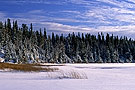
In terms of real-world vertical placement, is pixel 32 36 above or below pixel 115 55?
above

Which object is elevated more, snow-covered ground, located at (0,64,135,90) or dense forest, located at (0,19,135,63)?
snow-covered ground, located at (0,64,135,90)

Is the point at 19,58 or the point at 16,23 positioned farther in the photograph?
the point at 16,23

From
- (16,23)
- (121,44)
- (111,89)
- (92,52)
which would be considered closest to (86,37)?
(92,52)

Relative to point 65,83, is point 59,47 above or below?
below

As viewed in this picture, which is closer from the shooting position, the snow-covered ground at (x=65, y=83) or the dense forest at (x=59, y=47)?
the snow-covered ground at (x=65, y=83)

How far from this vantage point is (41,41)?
10244 centimetres

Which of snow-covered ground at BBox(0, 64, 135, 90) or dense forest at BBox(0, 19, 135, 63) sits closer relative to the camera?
snow-covered ground at BBox(0, 64, 135, 90)

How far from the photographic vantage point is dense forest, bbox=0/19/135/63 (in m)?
78.3

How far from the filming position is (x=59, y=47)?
9856 centimetres

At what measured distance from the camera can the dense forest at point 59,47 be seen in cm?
7832

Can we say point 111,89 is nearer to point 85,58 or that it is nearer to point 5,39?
point 5,39

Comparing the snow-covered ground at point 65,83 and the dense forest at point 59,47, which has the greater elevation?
the snow-covered ground at point 65,83

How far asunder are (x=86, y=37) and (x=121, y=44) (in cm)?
2061

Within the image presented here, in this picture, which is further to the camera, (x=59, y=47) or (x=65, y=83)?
(x=59, y=47)
